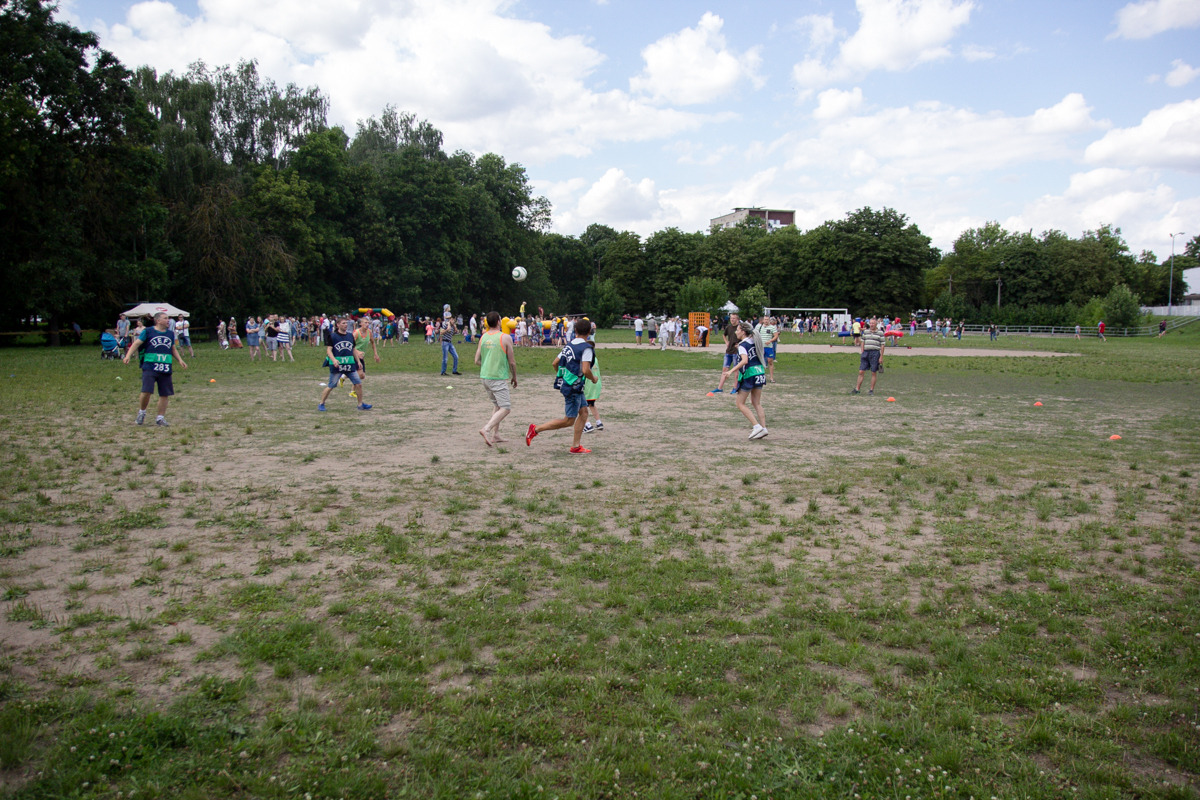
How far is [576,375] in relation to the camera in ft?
34.6

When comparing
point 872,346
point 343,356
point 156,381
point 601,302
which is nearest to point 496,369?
point 343,356

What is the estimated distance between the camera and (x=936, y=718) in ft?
12.2

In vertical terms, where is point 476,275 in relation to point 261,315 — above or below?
above

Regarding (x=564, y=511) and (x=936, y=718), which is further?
(x=564, y=511)

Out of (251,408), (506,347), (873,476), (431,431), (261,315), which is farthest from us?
(261,315)

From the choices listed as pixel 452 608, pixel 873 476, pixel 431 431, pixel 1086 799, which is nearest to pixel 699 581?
pixel 452 608

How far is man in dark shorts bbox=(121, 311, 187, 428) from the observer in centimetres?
1258

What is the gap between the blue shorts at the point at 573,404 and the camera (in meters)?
10.7

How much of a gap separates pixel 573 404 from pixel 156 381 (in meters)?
7.67

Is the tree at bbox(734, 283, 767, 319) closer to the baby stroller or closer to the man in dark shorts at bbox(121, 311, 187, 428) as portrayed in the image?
the baby stroller

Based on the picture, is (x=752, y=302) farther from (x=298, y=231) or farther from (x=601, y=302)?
(x=298, y=231)

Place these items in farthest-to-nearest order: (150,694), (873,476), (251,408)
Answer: (251,408) < (873,476) < (150,694)

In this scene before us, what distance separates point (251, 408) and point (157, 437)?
3656 millimetres

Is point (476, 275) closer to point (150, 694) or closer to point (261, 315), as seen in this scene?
point (261, 315)
